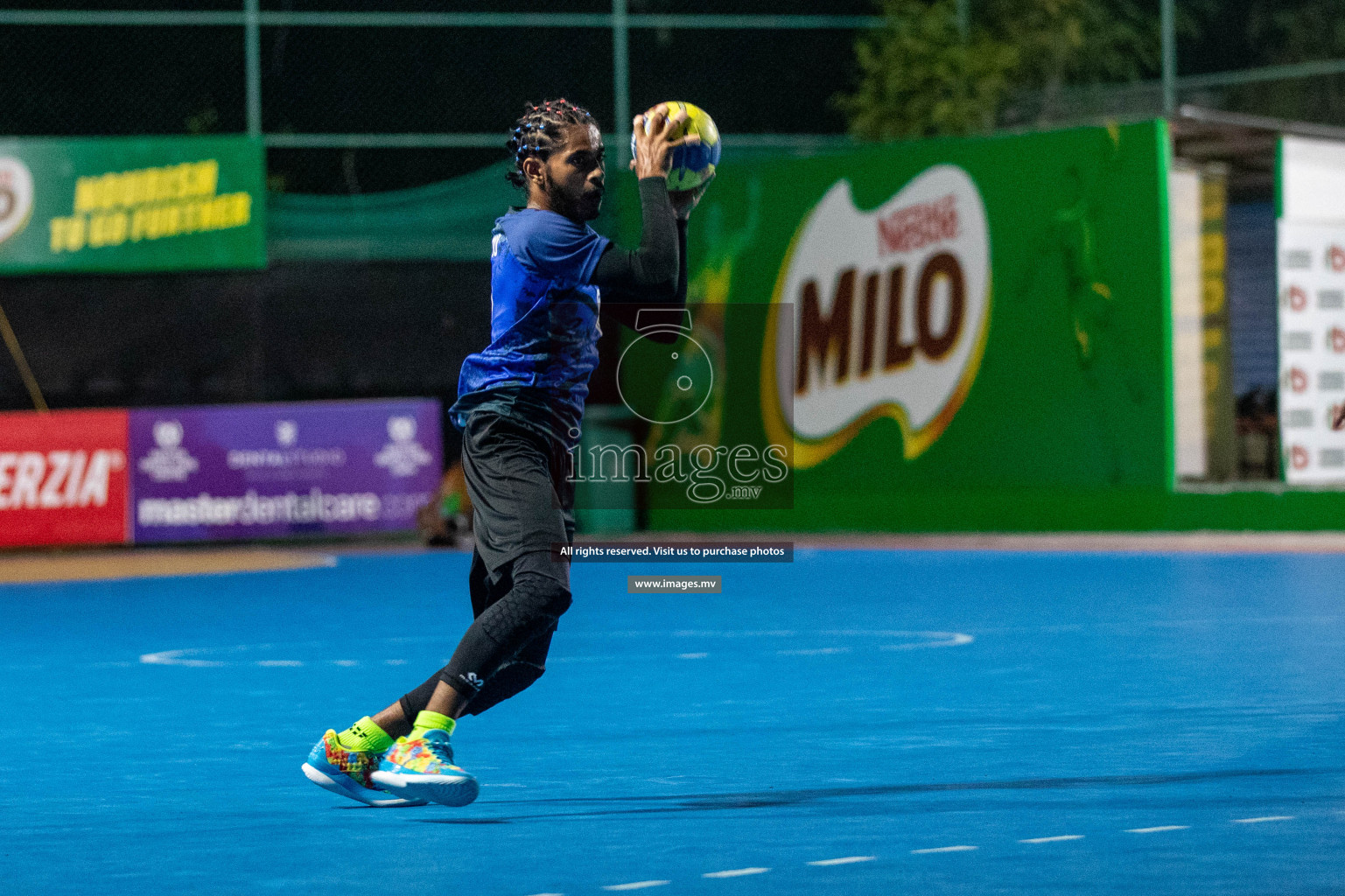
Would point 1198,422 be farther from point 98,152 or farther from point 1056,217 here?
point 98,152

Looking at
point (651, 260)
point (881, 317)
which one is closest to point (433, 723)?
point (651, 260)

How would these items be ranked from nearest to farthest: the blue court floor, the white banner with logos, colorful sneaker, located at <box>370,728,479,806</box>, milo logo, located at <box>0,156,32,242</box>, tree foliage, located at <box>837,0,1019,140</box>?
the blue court floor → colorful sneaker, located at <box>370,728,479,806</box> → the white banner with logos → milo logo, located at <box>0,156,32,242</box> → tree foliage, located at <box>837,0,1019,140</box>

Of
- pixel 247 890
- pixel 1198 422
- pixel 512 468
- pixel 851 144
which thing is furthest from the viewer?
pixel 851 144

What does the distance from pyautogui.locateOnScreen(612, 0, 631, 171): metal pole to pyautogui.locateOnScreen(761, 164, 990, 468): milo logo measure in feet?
14.0

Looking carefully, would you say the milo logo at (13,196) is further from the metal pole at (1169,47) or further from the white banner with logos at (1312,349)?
the white banner with logos at (1312,349)

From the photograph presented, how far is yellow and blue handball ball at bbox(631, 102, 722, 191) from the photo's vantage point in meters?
6.84

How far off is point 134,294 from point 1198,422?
43.9ft

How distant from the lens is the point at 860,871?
599 cm

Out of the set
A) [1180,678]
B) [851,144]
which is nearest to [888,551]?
[851,144]

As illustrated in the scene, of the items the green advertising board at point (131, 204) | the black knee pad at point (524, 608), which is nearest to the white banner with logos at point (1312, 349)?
the green advertising board at point (131, 204)

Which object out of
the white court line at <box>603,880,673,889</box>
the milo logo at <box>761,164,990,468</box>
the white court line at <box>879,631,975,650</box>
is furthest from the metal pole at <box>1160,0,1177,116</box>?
the white court line at <box>603,880,673,889</box>

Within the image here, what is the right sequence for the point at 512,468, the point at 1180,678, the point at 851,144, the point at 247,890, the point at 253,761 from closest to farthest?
1. the point at 247,890
2. the point at 512,468
3. the point at 253,761
4. the point at 1180,678
5. the point at 851,144

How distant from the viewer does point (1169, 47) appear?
27.9 meters

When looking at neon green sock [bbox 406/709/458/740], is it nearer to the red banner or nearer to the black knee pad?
the black knee pad
